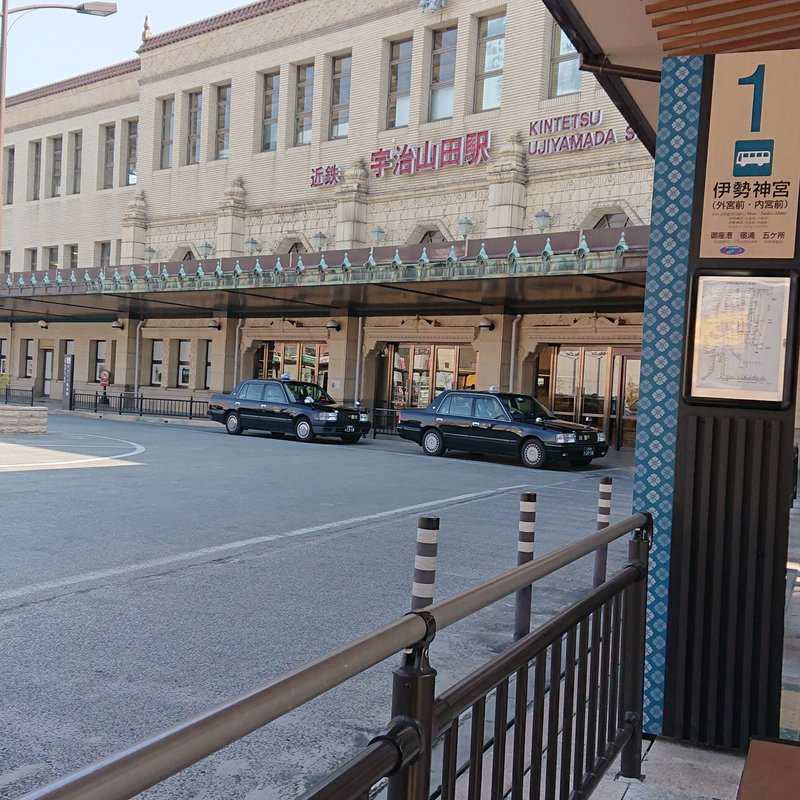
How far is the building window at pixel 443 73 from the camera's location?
31.6 m

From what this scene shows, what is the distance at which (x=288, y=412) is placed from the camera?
2544 cm

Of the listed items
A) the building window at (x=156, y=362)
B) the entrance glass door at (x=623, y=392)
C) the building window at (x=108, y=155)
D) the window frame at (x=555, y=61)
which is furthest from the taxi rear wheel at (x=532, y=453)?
the building window at (x=108, y=155)

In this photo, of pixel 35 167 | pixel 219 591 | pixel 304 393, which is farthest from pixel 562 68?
pixel 35 167

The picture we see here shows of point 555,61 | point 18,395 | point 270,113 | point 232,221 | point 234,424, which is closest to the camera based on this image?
point 234,424

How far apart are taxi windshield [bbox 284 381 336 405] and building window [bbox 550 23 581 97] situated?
1219 centimetres

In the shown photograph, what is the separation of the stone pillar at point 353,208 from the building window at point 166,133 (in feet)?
38.7

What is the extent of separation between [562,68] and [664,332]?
26907mm

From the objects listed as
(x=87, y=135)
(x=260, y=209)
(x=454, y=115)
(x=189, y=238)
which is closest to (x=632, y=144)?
(x=454, y=115)

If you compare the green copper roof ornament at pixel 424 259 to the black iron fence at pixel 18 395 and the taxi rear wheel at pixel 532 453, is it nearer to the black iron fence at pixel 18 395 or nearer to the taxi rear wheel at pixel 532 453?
the taxi rear wheel at pixel 532 453

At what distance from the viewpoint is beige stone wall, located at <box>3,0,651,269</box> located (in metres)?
28.7

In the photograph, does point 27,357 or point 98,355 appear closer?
point 98,355

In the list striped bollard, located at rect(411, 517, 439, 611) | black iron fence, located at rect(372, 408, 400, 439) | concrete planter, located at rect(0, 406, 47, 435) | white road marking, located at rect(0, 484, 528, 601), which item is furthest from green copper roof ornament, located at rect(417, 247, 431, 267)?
striped bollard, located at rect(411, 517, 439, 611)

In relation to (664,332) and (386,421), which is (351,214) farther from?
(664,332)

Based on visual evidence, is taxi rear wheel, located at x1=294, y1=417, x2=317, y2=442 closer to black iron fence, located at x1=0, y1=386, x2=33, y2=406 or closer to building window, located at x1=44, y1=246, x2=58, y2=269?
black iron fence, located at x1=0, y1=386, x2=33, y2=406
